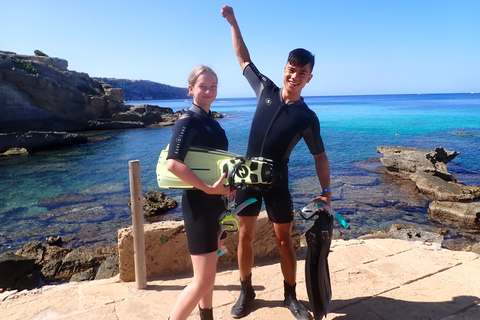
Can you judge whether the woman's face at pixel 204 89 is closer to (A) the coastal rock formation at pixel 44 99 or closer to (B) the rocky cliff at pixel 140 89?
(A) the coastal rock formation at pixel 44 99

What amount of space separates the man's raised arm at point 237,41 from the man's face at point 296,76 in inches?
22.6

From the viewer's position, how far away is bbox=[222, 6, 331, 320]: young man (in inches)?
113

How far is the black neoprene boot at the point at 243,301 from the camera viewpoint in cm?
303

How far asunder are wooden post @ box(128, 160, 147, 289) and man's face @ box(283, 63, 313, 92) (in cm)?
180

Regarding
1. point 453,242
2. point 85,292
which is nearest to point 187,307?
point 85,292

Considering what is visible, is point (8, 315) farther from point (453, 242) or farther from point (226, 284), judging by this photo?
point (453, 242)

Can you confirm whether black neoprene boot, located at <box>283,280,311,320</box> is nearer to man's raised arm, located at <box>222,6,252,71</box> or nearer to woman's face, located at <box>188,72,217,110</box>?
woman's face, located at <box>188,72,217,110</box>

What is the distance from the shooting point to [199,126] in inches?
89.1

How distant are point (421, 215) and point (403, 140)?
70.9 ft

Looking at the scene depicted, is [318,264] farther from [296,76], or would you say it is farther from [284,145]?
[296,76]

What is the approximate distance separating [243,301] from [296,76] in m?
2.13

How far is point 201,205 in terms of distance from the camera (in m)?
2.32

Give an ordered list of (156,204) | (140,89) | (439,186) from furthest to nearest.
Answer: (140,89) → (439,186) → (156,204)

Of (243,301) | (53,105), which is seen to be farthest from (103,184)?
(53,105)
